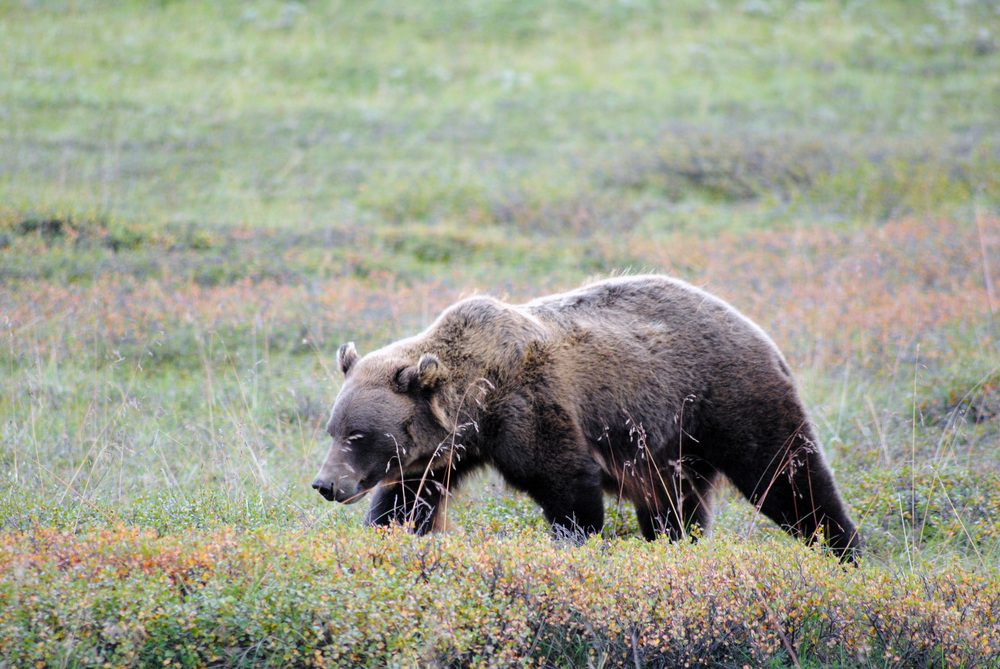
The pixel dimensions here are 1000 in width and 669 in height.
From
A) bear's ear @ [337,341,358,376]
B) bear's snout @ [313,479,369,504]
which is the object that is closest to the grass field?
bear's snout @ [313,479,369,504]

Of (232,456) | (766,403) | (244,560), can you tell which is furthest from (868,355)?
(244,560)

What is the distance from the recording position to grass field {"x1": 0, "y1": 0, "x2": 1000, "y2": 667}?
3.77 meters

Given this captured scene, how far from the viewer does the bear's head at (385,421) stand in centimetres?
482

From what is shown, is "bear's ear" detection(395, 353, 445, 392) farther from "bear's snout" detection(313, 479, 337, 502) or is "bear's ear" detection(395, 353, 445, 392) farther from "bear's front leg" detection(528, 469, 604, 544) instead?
"bear's front leg" detection(528, 469, 604, 544)

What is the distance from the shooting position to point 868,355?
333 inches

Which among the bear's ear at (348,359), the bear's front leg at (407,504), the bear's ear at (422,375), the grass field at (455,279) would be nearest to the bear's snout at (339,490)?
the grass field at (455,279)

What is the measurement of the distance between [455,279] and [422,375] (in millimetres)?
6156

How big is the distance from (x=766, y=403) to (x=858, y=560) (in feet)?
3.43

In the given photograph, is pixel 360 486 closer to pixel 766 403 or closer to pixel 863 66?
pixel 766 403

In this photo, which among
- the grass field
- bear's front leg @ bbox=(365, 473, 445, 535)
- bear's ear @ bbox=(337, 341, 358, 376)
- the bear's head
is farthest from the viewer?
bear's ear @ bbox=(337, 341, 358, 376)

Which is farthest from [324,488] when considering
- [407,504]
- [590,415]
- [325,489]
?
[590,415]

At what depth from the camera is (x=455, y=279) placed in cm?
1100

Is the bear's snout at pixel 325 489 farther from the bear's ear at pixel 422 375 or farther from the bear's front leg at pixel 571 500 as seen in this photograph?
the bear's front leg at pixel 571 500

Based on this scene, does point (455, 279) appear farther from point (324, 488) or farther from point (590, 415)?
point (324, 488)
